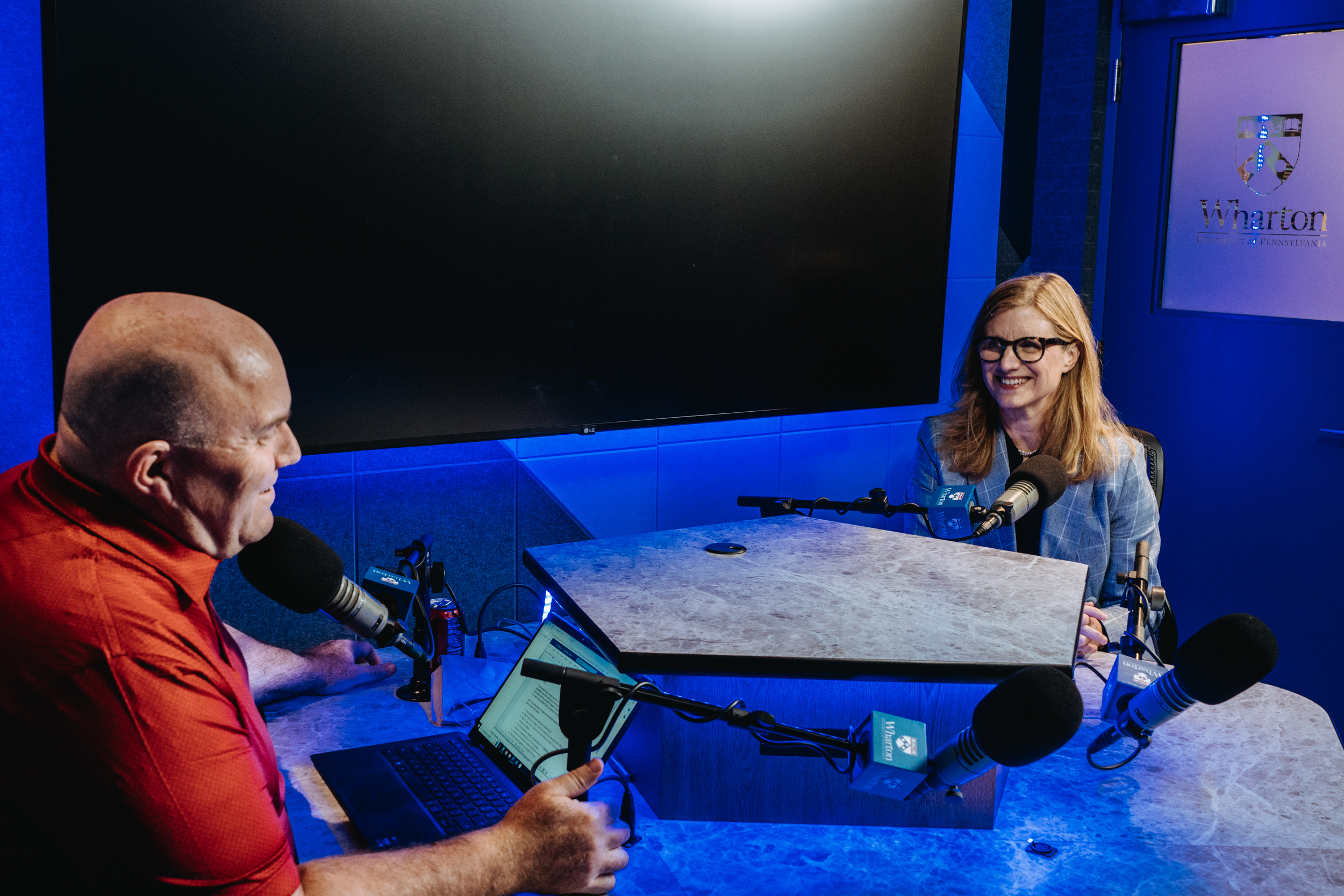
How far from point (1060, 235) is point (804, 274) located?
1497 millimetres

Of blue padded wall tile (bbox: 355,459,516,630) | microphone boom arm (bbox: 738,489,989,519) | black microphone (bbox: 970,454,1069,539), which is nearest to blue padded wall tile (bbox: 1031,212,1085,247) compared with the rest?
black microphone (bbox: 970,454,1069,539)

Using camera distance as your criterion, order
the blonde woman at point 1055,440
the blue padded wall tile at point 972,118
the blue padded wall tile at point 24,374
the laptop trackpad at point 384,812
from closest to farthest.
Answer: the laptop trackpad at point 384,812 → the blue padded wall tile at point 24,374 → the blonde woman at point 1055,440 → the blue padded wall tile at point 972,118

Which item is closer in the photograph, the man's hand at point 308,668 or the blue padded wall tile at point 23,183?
the blue padded wall tile at point 23,183

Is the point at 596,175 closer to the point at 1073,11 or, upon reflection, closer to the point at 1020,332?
the point at 1020,332

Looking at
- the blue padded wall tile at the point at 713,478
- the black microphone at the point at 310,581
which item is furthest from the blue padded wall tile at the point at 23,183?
the blue padded wall tile at the point at 713,478

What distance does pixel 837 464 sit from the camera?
2863mm

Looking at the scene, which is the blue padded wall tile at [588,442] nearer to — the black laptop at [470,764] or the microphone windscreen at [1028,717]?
the black laptop at [470,764]

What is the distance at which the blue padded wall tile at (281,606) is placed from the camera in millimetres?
2002

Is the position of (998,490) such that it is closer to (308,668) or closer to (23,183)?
(308,668)

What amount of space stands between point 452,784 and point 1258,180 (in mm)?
2952

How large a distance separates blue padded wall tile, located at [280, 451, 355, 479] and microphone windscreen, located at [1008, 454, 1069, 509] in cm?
122

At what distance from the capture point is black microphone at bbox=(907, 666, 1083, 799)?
3.61 feet

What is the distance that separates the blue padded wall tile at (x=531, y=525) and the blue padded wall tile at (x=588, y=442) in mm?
44

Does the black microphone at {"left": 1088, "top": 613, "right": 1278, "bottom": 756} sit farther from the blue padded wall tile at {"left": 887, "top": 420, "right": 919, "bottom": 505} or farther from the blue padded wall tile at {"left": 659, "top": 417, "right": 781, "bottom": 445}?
the blue padded wall tile at {"left": 887, "top": 420, "right": 919, "bottom": 505}
